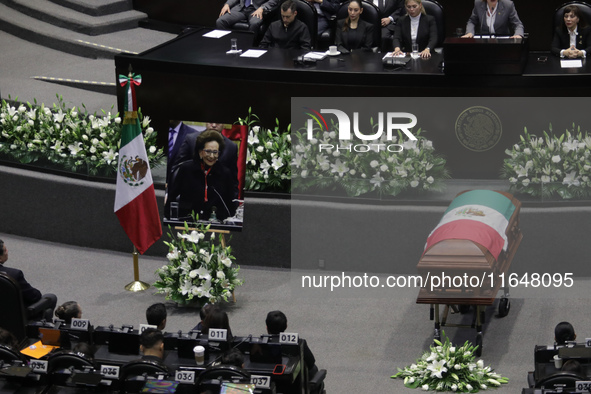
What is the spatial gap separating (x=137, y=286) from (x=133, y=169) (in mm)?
1132

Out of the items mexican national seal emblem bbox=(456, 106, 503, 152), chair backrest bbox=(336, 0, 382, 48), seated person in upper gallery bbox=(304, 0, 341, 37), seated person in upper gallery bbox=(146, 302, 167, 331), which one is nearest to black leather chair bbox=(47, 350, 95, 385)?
seated person in upper gallery bbox=(146, 302, 167, 331)

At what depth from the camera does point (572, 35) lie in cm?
1185

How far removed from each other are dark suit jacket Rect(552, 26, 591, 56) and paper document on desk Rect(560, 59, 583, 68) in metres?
0.26

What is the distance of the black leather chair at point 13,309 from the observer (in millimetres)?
8617

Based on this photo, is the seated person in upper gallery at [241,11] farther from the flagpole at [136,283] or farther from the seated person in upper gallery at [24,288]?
the seated person in upper gallery at [24,288]

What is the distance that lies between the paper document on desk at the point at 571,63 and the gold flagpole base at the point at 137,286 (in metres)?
4.70

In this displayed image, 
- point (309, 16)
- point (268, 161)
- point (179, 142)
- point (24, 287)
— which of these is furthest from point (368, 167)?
point (24, 287)

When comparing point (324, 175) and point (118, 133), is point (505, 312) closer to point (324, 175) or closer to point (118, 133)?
point (324, 175)

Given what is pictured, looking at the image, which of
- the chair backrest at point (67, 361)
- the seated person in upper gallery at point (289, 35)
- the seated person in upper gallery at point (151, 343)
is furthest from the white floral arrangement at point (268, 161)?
the chair backrest at point (67, 361)

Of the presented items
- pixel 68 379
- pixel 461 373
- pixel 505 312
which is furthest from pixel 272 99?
pixel 68 379

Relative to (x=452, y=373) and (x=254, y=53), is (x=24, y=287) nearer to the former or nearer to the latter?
(x=452, y=373)

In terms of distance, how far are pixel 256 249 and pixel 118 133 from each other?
6.15 feet

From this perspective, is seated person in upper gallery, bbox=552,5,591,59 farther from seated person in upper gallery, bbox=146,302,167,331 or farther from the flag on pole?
seated person in upper gallery, bbox=146,302,167,331

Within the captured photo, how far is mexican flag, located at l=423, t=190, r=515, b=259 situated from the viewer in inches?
354
